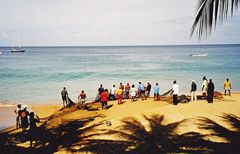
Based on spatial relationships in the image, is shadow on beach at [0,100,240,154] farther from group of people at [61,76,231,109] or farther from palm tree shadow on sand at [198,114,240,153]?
group of people at [61,76,231,109]

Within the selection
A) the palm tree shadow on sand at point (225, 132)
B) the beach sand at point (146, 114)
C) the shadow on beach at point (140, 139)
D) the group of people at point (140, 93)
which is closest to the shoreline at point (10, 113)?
the group of people at point (140, 93)

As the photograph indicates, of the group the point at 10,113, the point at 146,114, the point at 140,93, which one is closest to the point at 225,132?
the point at 146,114

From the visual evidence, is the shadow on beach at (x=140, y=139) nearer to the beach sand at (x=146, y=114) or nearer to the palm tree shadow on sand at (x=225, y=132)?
the palm tree shadow on sand at (x=225, y=132)

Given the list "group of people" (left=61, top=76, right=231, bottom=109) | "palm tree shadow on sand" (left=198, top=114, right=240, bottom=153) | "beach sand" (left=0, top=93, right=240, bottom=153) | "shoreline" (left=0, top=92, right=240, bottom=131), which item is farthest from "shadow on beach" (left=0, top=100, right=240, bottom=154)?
"shoreline" (left=0, top=92, right=240, bottom=131)

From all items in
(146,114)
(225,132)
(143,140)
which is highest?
(146,114)

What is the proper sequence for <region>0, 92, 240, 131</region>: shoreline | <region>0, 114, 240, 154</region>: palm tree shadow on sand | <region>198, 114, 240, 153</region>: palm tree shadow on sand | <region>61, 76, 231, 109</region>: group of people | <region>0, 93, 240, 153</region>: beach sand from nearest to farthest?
<region>198, 114, 240, 153</region>: palm tree shadow on sand → <region>0, 114, 240, 154</region>: palm tree shadow on sand → <region>0, 93, 240, 153</region>: beach sand → <region>61, 76, 231, 109</region>: group of people → <region>0, 92, 240, 131</region>: shoreline

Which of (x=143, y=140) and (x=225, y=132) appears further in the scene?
(x=225, y=132)

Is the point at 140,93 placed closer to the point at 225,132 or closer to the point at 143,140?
the point at 225,132

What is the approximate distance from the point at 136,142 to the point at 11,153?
4.03 m

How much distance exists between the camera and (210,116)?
38.1 feet

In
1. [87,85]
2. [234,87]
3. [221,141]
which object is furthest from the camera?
→ [87,85]

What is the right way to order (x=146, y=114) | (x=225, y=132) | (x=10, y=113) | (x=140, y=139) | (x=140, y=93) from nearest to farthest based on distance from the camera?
(x=140, y=139) < (x=225, y=132) < (x=146, y=114) < (x=140, y=93) < (x=10, y=113)

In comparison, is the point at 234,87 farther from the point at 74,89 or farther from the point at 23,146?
the point at 23,146

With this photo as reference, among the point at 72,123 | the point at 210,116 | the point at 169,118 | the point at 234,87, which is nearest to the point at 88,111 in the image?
the point at 72,123
